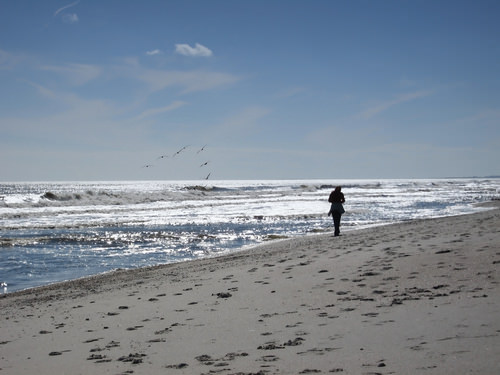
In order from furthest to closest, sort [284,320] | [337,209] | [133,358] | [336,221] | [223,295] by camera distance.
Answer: [337,209]
[336,221]
[223,295]
[284,320]
[133,358]

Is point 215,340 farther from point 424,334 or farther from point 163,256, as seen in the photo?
point 163,256

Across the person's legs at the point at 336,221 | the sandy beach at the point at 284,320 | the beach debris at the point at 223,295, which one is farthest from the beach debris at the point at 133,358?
the person's legs at the point at 336,221

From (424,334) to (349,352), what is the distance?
87cm

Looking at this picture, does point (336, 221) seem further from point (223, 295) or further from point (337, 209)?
point (223, 295)

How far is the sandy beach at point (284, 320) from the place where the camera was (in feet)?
14.6

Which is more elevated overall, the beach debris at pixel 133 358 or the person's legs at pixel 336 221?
the person's legs at pixel 336 221

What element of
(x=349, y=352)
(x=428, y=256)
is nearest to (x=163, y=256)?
(x=428, y=256)

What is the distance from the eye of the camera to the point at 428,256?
955 cm

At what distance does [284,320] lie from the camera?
6.08 meters

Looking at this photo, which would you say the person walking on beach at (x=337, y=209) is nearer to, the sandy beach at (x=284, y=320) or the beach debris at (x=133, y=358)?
the sandy beach at (x=284, y=320)

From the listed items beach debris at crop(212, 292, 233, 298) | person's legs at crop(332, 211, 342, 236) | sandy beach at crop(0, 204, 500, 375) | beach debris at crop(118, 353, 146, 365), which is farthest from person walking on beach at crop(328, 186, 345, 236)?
beach debris at crop(118, 353, 146, 365)

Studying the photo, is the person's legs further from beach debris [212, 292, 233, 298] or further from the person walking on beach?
beach debris [212, 292, 233, 298]

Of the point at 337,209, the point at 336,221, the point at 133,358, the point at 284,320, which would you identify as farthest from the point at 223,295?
the point at 337,209

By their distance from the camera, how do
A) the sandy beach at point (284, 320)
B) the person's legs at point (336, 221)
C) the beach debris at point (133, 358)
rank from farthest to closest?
the person's legs at point (336, 221) → the beach debris at point (133, 358) → the sandy beach at point (284, 320)
